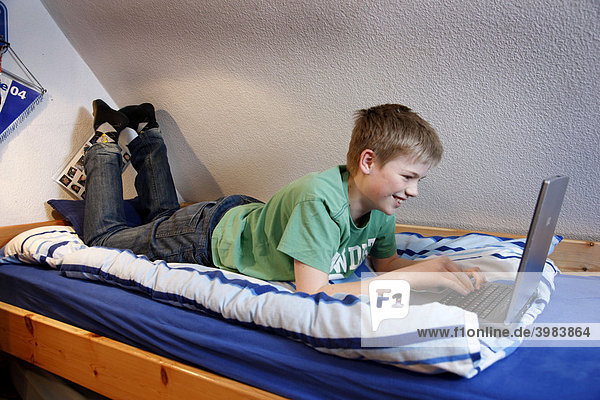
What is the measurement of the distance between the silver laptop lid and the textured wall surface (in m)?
0.40

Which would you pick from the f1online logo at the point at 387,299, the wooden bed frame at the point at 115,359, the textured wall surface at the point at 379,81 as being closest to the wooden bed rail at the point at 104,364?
the wooden bed frame at the point at 115,359

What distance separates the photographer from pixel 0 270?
1.24 metres

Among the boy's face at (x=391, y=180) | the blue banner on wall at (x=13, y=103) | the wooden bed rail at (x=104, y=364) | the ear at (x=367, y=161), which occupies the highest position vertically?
the blue banner on wall at (x=13, y=103)

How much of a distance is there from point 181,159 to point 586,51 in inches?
60.5

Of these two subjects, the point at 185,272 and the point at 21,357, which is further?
the point at 21,357

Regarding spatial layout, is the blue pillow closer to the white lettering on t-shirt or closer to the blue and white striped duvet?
the blue and white striped duvet

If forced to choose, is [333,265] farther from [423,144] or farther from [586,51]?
[586,51]

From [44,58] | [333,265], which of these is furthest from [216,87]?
[333,265]

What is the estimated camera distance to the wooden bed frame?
31.4 inches

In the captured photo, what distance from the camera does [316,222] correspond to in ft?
3.05

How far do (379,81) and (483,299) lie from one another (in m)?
0.68

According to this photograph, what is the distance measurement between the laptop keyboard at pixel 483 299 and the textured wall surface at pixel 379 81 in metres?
0.47

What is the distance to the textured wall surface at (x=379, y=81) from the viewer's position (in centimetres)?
97

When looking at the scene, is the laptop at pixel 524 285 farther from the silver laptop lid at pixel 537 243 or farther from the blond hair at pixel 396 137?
the blond hair at pixel 396 137
